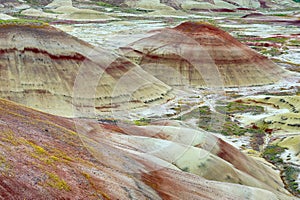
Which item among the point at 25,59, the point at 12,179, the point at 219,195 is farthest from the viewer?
the point at 25,59

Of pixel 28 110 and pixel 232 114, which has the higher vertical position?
pixel 28 110

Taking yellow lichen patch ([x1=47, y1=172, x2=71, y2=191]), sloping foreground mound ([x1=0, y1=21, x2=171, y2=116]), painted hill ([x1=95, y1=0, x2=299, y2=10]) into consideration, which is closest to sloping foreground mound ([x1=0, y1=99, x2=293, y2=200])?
yellow lichen patch ([x1=47, y1=172, x2=71, y2=191])

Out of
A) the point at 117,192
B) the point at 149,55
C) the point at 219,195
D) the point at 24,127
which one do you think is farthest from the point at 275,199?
the point at 149,55

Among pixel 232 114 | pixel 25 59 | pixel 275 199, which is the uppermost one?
pixel 25 59

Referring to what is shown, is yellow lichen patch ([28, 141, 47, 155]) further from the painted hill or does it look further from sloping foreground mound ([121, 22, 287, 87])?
the painted hill

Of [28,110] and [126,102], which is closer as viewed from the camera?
[28,110]

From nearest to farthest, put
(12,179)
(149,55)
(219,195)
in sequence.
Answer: (12,179) → (219,195) → (149,55)

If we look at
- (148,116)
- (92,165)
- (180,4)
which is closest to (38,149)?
(92,165)

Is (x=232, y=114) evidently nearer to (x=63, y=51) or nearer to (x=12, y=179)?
(x=63, y=51)
